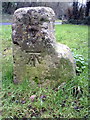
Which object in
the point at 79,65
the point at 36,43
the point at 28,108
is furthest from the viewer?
the point at 79,65

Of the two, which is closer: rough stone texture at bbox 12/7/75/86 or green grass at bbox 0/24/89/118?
green grass at bbox 0/24/89/118

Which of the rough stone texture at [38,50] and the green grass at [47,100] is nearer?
the green grass at [47,100]

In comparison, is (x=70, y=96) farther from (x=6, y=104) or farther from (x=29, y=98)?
(x=6, y=104)

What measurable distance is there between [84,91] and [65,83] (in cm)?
39

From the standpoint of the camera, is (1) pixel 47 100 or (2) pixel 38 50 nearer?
(1) pixel 47 100

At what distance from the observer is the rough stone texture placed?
2922 mm

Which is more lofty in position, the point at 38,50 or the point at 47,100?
the point at 38,50

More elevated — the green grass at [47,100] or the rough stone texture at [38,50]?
the rough stone texture at [38,50]

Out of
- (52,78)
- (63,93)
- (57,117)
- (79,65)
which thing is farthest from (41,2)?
(57,117)

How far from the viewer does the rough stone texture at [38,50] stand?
292 cm

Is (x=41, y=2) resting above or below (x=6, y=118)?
above

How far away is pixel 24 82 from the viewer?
309 centimetres

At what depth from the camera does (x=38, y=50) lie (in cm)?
300

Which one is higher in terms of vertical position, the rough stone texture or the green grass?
the rough stone texture
